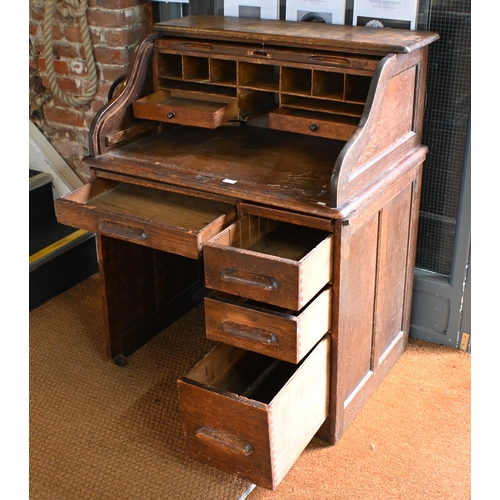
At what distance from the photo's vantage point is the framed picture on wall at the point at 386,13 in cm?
231

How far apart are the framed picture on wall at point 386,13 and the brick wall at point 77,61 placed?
36.7 inches

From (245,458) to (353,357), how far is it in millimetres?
510

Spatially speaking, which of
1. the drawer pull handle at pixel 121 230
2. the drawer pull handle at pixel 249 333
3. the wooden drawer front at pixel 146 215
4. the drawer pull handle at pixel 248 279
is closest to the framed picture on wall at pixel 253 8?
the wooden drawer front at pixel 146 215

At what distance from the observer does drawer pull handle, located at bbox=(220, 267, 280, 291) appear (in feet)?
6.16

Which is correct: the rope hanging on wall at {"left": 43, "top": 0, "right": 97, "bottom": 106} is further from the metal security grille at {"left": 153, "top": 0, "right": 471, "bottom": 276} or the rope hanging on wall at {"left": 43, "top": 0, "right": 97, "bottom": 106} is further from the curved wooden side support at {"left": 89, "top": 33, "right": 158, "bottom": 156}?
the curved wooden side support at {"left": 89, "top": 33, "right": 158, "bottom": 156}

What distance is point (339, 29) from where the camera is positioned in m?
2.28

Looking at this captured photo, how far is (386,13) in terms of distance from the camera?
235 cm

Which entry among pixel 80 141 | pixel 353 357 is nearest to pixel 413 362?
pixel 353 357

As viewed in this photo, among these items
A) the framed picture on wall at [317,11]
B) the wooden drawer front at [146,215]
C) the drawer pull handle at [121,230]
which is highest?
the framed picture on wall at [317,11]

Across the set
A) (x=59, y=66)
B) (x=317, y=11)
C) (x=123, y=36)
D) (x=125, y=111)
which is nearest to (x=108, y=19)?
A: (x=123, y=36)

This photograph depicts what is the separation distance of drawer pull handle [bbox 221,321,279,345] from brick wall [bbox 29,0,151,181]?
1405 mm

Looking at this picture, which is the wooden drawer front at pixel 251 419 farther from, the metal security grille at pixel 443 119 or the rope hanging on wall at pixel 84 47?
the rope hanging on wall at pixel 84 47

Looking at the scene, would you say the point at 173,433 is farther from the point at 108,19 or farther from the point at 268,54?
the point at 108,19
